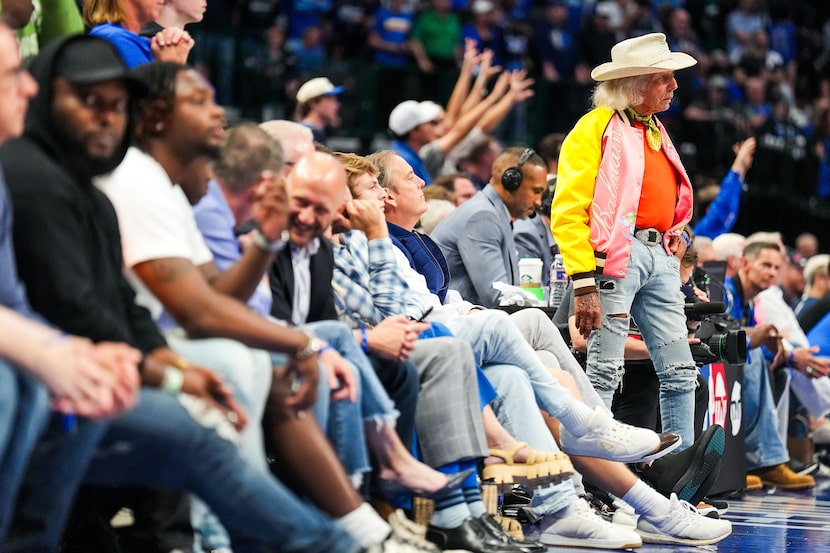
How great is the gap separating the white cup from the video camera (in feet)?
2.43

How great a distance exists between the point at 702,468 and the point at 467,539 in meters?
1.72

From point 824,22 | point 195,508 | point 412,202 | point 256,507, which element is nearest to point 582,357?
point 412,202

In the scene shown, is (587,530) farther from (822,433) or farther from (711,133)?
(711,133)

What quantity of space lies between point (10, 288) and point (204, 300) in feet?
1.57

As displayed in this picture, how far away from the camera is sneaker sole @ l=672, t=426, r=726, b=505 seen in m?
5.33

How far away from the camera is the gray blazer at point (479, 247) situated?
6258 mm

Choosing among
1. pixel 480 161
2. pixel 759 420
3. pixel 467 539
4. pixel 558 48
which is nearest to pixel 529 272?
pixel 759 420

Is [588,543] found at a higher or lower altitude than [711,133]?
lower

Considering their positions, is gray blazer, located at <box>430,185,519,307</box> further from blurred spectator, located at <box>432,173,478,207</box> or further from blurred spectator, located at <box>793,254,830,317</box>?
blurred spectator, located at <box>793,254,830,317</box>

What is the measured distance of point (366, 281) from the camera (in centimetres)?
430

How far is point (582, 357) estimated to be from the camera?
19.2 ft

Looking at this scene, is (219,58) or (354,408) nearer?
(354,408)

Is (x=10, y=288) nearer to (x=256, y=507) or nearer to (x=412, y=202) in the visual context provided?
(x=256, y=507)

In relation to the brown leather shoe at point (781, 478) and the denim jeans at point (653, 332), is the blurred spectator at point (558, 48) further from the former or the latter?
the denim jeans at point (653, 332)
